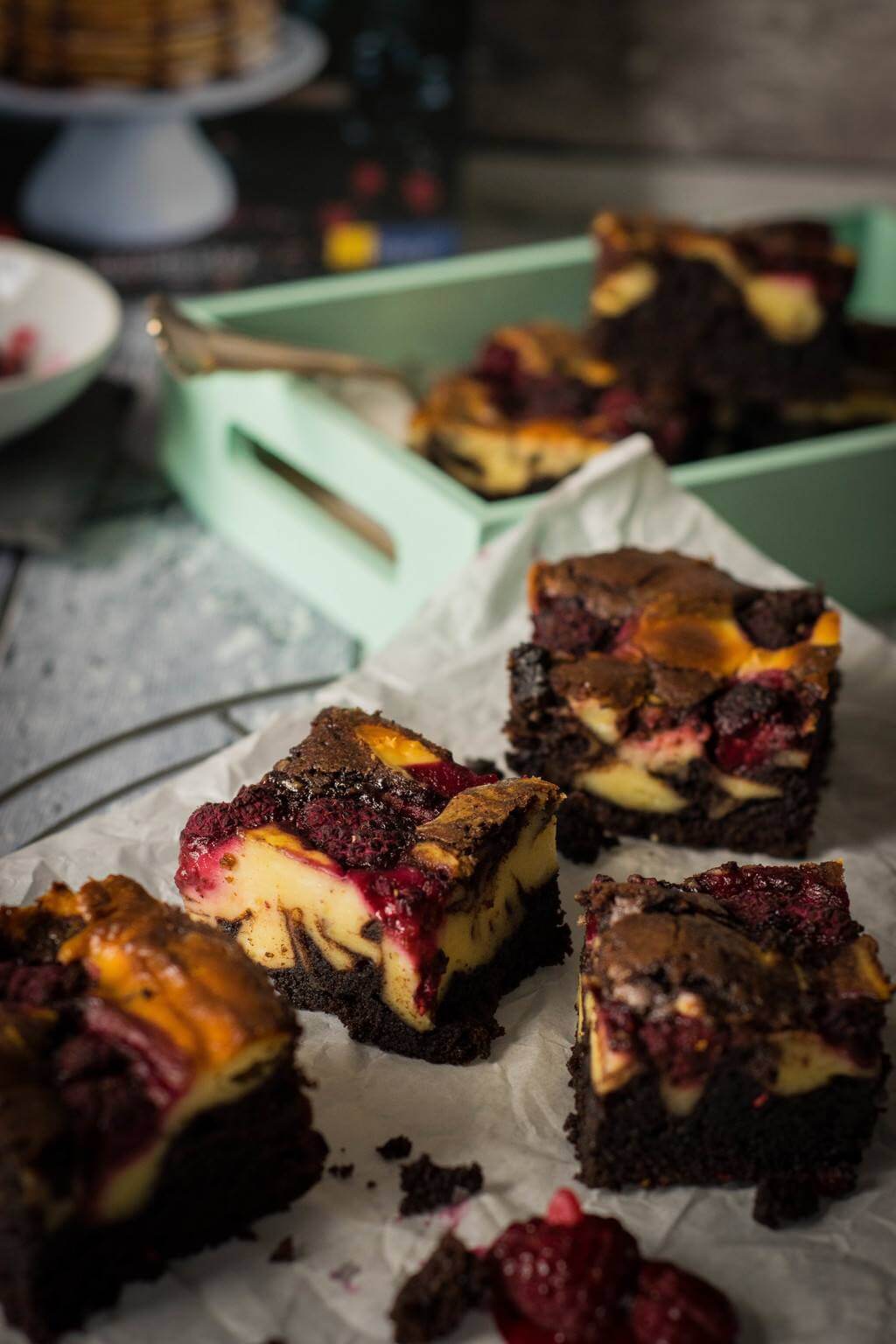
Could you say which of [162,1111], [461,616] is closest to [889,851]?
[461,616]

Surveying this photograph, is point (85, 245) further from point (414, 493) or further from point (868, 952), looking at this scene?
point (868, 952)

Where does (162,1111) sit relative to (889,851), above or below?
above

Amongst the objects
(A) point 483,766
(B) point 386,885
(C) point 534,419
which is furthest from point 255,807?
(C) point 534,419

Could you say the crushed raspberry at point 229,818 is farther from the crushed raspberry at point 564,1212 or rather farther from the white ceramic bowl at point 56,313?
the white ceramic bowl at point 56,313

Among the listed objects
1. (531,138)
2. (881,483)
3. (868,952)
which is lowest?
(531,138)

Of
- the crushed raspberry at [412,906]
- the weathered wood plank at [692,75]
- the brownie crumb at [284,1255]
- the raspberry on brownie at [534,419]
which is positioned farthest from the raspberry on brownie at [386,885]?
the weathered wood plank at [692,75]
